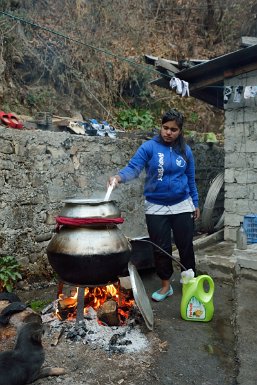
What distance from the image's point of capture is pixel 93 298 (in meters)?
3.66

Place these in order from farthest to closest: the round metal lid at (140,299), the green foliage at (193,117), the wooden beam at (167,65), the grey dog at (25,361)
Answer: the green foliage at (193,117)
the wooden beam at (167,65)
the round metal lid at (140,299)
the grey dog at (25,361)

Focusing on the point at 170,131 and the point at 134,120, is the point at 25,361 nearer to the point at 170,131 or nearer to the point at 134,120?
the point at 170,131

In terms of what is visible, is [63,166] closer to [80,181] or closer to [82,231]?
[80,181]

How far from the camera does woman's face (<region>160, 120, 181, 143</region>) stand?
12.6ft

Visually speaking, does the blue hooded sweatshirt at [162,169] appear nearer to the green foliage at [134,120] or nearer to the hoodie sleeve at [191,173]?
the hoodie sleeve at [191,173]

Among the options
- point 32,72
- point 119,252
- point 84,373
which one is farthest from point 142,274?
point 32,72

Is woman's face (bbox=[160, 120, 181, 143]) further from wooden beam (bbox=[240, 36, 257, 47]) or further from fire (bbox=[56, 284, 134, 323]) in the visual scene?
wooden beam (bbox=[240, 36, 257, 47])

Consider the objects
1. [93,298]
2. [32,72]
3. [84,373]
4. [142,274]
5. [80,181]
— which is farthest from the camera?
[32,72]

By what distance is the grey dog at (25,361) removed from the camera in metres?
2.36

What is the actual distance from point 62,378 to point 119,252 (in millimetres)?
1001

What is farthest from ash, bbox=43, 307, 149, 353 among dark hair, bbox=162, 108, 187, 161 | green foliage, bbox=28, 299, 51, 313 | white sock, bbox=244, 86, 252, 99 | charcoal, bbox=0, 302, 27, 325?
white sock, bbox=244, 86, 252, 99

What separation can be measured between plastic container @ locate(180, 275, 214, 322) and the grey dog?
1.41 meters

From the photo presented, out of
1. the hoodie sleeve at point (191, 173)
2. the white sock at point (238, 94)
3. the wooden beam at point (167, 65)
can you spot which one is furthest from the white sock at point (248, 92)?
the hoodie sleeve at point (191, 173)

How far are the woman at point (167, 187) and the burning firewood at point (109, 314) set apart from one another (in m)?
0.87
